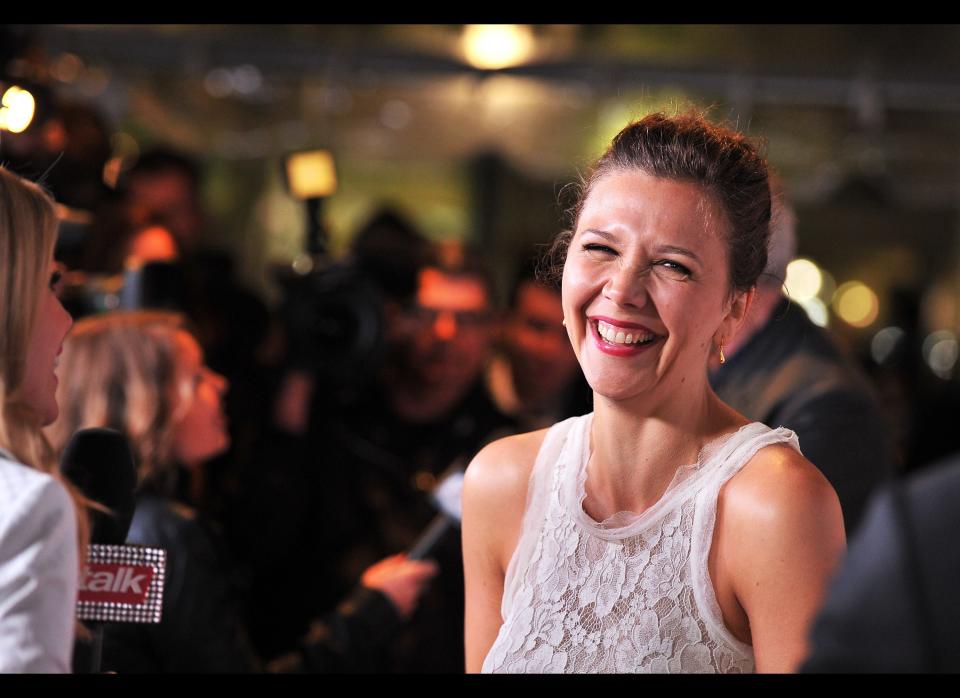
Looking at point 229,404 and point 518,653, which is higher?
point 229,404

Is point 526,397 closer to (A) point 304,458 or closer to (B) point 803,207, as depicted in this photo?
(A) point 304,458

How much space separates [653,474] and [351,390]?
5.52 feet

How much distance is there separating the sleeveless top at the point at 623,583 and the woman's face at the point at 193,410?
82 cm

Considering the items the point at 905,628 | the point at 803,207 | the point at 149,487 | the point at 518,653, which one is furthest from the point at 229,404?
the point at 803,207

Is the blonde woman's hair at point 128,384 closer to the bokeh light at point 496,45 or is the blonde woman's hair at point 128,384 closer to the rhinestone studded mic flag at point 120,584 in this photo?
the rhinestone studded mic flag at point 120,584

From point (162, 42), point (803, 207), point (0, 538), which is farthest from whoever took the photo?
point (803, 207)

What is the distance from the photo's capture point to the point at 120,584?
1709 millimetres

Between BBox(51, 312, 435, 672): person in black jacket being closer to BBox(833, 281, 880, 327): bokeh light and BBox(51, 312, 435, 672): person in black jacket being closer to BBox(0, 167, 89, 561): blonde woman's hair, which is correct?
BBox(0, 167, 89, 561): blonde woman's hair

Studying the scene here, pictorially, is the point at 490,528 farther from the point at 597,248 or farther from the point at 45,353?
the point at 45,353

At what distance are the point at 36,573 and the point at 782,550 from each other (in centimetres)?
80

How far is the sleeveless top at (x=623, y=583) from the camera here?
1.50 m

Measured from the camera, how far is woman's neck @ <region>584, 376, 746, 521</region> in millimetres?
1560

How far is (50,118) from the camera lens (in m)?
2.71

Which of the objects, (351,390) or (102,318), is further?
(351,390)
